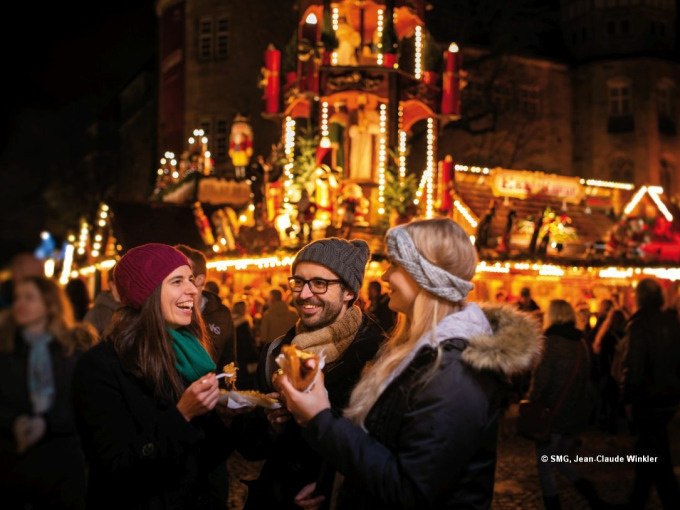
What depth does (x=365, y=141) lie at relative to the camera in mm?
20141

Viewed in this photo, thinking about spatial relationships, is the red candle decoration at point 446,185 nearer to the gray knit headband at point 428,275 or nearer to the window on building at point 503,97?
the window on building at point 503,97

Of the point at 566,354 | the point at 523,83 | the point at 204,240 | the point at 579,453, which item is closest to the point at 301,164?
the point at 204,240

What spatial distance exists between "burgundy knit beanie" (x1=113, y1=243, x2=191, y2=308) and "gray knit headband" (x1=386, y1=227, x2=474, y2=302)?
107cm

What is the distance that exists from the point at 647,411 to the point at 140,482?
537 cm

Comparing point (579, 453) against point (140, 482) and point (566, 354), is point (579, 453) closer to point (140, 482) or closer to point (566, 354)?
point (566, 354)

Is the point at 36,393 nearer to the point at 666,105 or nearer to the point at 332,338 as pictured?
the point at 332,338

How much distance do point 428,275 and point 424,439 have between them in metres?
0.63

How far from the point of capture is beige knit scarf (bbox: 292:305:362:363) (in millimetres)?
4086

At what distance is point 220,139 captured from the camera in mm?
31750

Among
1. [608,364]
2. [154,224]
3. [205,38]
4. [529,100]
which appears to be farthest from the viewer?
[529,100]

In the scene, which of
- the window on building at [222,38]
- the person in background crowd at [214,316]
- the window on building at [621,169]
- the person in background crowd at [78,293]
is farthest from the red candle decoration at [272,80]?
the window on building at [621,169]

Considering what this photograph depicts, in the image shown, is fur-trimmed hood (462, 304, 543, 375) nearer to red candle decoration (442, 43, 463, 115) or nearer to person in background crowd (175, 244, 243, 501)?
person in background crowd (175, 244, 243, 501)

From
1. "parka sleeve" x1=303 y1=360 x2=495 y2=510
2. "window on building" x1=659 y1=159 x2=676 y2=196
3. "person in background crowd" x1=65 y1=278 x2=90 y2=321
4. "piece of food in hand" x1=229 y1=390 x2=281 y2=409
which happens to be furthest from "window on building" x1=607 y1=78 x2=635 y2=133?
"parka sleeve" x1=303 y1=360 x2=495 y2=510

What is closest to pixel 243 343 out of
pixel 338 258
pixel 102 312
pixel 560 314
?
pixel 102 312
